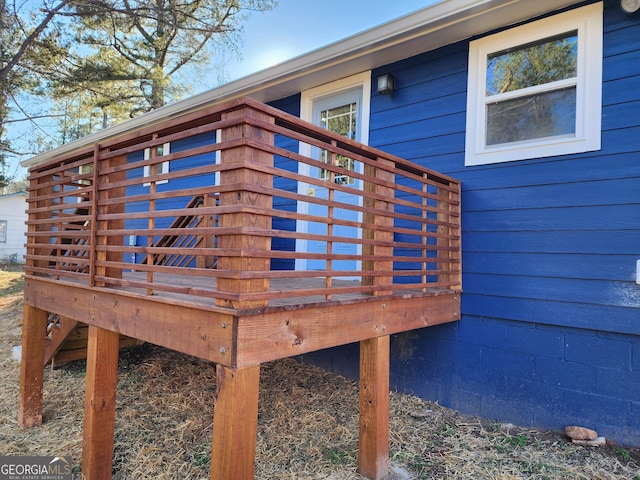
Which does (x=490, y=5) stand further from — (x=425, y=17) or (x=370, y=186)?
(x=370, y=186)

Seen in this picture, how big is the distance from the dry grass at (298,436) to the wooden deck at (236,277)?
28 centimetres

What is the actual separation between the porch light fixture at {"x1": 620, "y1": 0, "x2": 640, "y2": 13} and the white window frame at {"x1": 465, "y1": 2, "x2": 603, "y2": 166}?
0.49 ft

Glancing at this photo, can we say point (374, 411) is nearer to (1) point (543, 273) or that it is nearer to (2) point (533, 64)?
(1) point (543, 273)

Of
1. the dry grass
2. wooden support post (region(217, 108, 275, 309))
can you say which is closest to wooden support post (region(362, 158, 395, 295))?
wooden support post (region(217, 108, 275, 309))

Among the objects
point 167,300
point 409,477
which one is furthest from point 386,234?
point 409,477

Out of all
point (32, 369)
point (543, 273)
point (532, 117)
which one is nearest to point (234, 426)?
point (543, 273)

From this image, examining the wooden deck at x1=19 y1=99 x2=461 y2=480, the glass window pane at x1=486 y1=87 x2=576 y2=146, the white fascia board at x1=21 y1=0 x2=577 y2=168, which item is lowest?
the wooden deck at x1=19 y1=99 x2=461 y2=480

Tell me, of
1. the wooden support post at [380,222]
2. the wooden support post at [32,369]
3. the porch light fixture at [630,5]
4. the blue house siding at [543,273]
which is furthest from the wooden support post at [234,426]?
the porch light fixture at [630,5]

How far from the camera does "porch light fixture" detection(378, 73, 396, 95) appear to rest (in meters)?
3.85

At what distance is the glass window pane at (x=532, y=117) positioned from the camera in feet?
9.82

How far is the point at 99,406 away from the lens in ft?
7.93

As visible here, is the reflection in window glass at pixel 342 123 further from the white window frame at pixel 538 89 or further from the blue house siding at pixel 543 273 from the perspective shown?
the white window frame at pixel 538 89

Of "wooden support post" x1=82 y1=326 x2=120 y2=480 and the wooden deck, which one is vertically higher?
the wooden deck

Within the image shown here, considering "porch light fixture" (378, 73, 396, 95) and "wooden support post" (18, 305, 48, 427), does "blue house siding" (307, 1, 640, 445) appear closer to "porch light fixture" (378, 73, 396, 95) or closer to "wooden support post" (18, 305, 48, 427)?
"porch light fixture" (378, 73, 396, 95)
